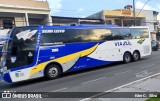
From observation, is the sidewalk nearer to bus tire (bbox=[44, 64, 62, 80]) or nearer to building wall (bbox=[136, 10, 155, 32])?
bus tire (bbox=[44, 64, 62, 80])

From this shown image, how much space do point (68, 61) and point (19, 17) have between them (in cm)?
1908

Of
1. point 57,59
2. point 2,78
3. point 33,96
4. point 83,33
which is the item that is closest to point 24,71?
point 2,78

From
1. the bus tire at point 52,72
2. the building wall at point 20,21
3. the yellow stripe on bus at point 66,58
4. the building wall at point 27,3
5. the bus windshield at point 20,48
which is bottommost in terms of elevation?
the bus tire at point 52,72

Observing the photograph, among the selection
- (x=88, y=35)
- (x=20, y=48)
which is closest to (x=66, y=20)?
(x=88, y=35)

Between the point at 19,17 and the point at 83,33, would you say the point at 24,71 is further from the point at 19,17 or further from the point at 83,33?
the point at 19,17

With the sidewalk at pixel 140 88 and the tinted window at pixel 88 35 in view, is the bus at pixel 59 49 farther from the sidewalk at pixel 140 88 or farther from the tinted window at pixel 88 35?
the sidewalk at pixel 140 88

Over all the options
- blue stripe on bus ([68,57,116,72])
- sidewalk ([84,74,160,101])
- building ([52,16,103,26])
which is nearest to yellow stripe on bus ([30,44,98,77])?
blue stripe on bus ([68,57,116,72])

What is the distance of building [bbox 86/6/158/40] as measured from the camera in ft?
162

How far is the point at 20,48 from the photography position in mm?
14547

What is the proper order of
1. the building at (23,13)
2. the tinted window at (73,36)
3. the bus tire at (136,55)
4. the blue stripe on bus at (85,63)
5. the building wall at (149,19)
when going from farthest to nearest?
the building wall at (149,19) → the building at (23,13) → the bus tire at (136,55) → the blue stripe on bus at (85,63) → the tinted window at (73,36)

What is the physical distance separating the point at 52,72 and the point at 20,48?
7.34 ft

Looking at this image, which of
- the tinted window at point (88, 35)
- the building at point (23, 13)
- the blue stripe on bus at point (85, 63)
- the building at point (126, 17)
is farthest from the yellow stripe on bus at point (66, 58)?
the building at point (126, 17)

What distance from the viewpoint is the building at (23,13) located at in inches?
1270

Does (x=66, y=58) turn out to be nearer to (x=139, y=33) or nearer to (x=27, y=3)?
(x=139, y=33)
